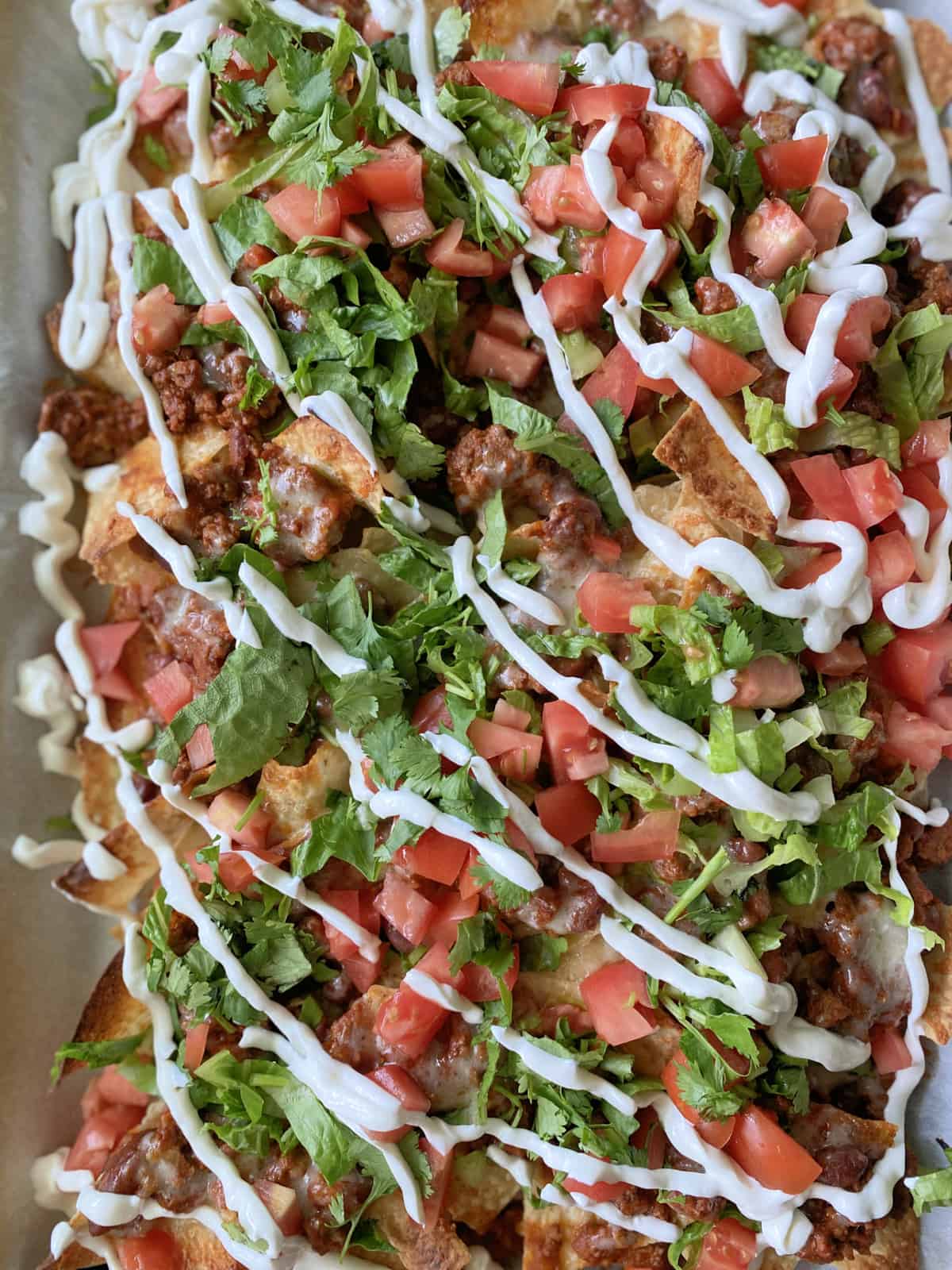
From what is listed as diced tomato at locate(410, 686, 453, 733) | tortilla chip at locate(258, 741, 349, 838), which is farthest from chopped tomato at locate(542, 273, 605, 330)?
tortilla chip at locate(258, 741, 349, 838)

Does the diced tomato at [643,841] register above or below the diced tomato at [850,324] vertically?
below

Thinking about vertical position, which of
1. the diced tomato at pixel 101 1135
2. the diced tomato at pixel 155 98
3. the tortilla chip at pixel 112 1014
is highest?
the diced tomato at pixel 155 98

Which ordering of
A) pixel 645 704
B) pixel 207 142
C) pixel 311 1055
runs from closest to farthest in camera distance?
1. pixel 645 704
2. pixel 311 1055
3. pixel 207 142

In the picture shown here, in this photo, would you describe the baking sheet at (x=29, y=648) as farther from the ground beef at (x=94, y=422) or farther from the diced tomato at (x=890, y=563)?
the diced tomato at (x=890, y=563)

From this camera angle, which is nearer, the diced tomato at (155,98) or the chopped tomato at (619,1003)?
the chopped tomato at (619,1003)

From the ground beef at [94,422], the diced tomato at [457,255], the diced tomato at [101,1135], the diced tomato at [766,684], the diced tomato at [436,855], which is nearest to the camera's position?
the diced tomato at [766,684]

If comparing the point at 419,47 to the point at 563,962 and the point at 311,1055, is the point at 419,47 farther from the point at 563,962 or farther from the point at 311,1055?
the point at 311,1055

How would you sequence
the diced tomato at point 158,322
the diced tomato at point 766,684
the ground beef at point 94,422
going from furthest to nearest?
1. the ground beef at point 94,422
2. the diced tomato at point 158,322
3. the diced tomato at point 766,684

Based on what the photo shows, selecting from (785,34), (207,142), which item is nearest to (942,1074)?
(785,34)

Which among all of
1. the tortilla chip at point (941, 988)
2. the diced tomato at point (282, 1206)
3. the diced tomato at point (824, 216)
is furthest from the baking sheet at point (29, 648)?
the diced tomato at point (824, 216)
